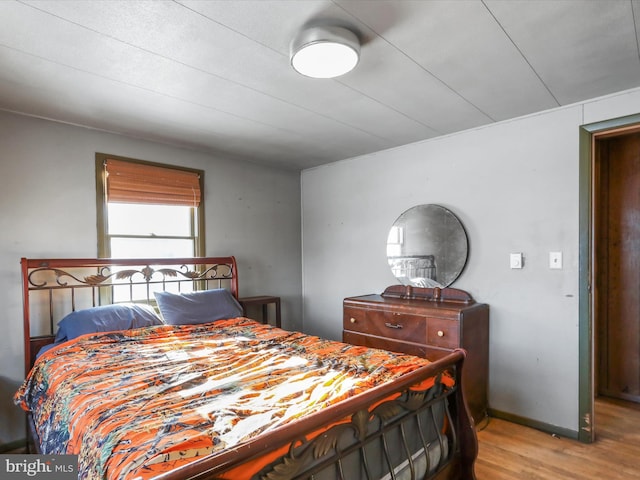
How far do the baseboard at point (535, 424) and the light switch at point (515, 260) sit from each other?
44.2 inches

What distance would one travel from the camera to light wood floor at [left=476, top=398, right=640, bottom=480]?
2.12m

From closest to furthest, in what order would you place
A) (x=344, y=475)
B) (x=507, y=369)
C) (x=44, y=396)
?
(x=344, y=475), (x=44, y=396), (x=507, y=369)

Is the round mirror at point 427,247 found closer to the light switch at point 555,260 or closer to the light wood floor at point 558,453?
the light switch at point 555,260

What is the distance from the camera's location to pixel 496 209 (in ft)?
9.57

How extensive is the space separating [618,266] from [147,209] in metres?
4.19

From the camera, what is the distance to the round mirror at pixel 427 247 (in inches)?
122

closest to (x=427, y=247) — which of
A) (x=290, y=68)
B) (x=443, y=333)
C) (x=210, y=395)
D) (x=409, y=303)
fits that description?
(x=409, y=303)

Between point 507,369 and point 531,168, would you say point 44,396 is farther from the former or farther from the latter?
point 531,168

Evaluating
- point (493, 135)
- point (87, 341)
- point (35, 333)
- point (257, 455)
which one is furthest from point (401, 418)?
point (35, 333)

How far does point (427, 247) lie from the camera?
3.28 metres

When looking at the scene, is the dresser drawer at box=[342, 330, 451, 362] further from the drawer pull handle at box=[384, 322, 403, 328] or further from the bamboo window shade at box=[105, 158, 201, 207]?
the bamboo window shade at box=[105, 158, 201, 207]

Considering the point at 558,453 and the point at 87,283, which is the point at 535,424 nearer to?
the point at 558,453

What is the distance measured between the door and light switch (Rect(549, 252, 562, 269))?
0.98 metres

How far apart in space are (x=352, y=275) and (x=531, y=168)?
1937 mm
